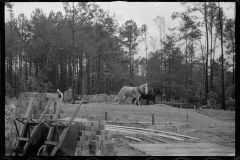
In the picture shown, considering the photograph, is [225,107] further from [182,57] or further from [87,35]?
[87,35]

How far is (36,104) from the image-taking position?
9203 millimetres

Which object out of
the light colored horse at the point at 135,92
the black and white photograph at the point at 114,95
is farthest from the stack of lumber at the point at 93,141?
the light colored horse at the point at 135,92

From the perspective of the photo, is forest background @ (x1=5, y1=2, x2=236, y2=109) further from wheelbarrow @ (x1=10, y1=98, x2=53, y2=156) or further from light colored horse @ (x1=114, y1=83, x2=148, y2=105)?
wheelbarrow @ (x1=10, y1=98, x2=53, y2=156)

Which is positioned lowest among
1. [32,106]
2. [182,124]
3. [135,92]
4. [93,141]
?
[182,124]

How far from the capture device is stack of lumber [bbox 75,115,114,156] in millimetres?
7785

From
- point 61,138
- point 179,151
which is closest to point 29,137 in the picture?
point 61,138

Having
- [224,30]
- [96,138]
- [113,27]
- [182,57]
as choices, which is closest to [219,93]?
[224,30]

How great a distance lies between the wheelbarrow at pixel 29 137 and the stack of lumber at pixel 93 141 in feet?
4.46

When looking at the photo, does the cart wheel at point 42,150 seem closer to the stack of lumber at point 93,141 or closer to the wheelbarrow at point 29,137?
the wheelbarrow at point 29,137

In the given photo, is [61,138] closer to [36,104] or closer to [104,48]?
[36,104]

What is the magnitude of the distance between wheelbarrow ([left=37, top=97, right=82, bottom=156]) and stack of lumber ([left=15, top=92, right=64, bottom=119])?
101 centimetres

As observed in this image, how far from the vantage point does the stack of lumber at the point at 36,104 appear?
9.14 m

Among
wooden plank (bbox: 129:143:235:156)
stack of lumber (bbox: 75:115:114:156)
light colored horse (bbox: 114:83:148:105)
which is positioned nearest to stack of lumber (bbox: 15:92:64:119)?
stack of lumber (bbox: 75:115:114:156)

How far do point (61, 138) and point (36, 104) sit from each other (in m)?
2.29
